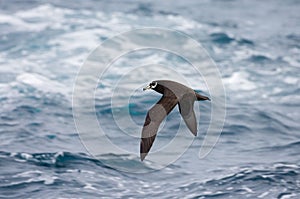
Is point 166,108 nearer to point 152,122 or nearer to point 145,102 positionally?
point 152,122

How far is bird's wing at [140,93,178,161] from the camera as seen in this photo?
9.36 m

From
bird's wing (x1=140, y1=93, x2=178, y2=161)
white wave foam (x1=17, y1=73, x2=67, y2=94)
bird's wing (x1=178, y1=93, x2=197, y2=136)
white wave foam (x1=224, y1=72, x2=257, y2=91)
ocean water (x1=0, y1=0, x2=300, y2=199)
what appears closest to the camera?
bird's wing (x1=140, y1=93, x2=178, y2=161)

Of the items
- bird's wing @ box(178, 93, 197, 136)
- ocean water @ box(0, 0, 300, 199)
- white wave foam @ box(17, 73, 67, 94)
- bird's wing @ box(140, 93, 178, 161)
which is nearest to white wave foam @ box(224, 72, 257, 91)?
ocean water @ box(0, 0, 300, 199)

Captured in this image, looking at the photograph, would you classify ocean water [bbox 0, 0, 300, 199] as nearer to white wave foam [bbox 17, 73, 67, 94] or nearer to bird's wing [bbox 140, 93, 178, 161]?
white wave foam [bbox 17, 73, 67, 94]

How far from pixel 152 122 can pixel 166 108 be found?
13.0 inches

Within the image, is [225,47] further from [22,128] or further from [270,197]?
[270,197]

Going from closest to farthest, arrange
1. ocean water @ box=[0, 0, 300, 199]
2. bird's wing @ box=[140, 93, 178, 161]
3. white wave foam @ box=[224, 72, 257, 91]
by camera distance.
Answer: bird's wing @ box=[140, 93, 178, 161] → ocean water @ box=[0, 0, 300, 199] → white wave foam @ box=[224, 72, 257, 91]

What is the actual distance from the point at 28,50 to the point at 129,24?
4614 millimetres

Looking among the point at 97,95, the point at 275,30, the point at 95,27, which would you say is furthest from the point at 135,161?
the point at 275,30

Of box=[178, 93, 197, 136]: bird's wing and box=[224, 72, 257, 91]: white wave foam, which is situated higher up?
box=[224, 72, 257, 91]: white wave foam

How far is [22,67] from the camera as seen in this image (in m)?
21.4

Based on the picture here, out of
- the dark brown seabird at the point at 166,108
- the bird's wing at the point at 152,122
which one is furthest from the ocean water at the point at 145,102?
the bird's wing at the point at 152,122

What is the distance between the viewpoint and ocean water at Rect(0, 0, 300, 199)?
44.1 feet

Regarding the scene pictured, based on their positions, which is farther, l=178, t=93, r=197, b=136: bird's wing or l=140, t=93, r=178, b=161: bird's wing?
l=178, t=93, r=197, b=136: bird's wing
